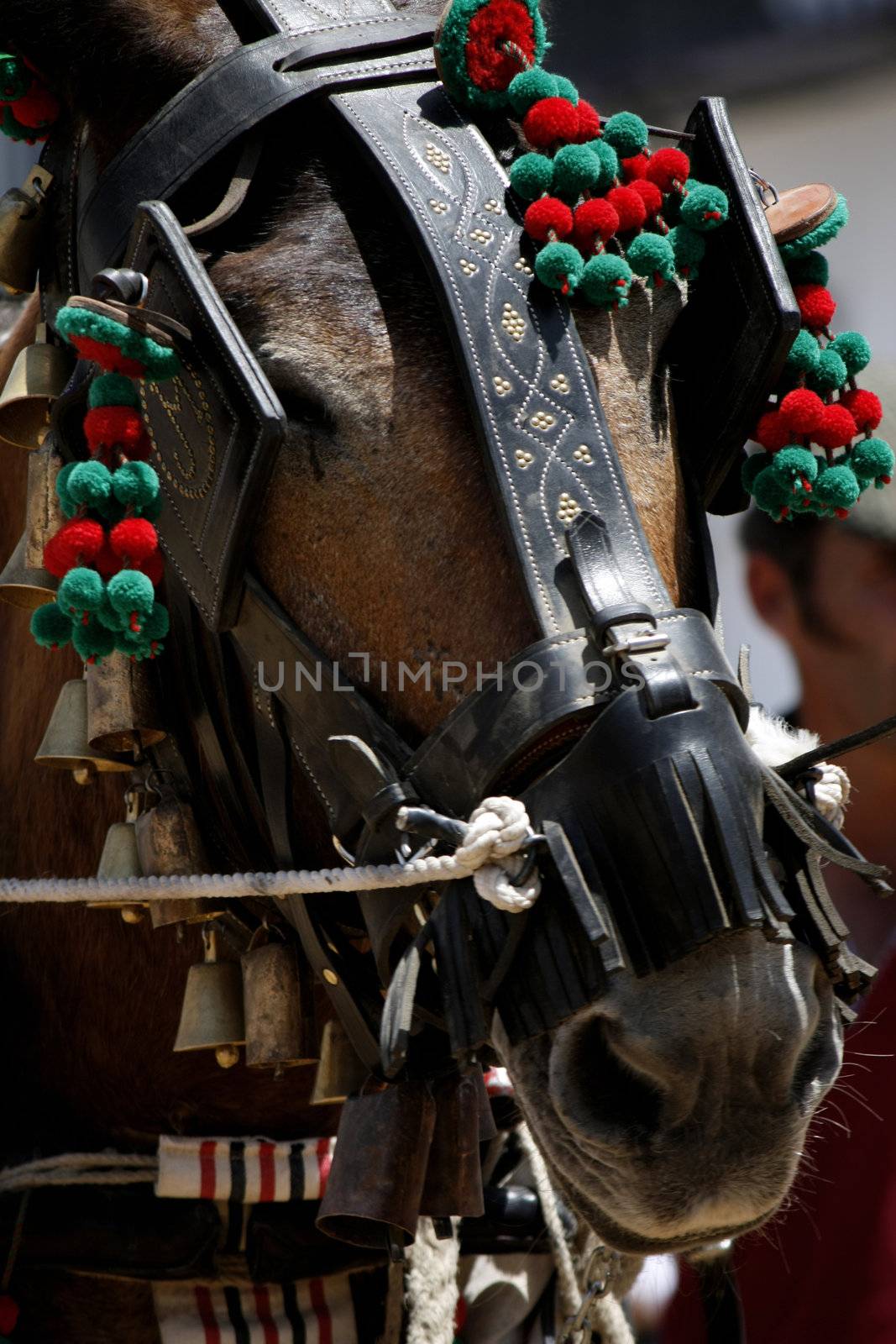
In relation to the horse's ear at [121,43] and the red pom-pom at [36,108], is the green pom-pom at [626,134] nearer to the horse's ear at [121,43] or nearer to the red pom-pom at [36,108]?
the horse's ear at [121,43]

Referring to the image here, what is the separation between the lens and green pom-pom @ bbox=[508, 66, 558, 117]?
190 centimetres

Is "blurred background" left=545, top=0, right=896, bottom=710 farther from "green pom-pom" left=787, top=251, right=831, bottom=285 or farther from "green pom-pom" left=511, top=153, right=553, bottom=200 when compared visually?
"green pom-pom" left=511, top=153, right=553, bottom=200

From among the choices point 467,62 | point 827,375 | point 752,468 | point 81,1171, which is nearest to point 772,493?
point 752,468

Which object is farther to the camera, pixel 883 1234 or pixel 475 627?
pixel 883 1234

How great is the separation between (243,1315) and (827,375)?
5.64 ft

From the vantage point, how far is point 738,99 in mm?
5035

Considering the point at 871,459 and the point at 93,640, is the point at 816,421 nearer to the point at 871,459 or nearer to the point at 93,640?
the point at 871,459

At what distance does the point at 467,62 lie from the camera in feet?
6.21

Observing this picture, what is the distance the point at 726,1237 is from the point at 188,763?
100cm

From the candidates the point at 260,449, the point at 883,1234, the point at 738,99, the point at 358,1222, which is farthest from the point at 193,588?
the point at 738,99

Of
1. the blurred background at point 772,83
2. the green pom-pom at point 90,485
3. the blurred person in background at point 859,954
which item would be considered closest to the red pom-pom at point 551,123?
the green pom-pom at point 90,485

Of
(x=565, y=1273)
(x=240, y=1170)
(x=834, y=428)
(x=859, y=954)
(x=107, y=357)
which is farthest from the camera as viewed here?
(x=859, y=954)

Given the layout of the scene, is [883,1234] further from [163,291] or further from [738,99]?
[738,99]

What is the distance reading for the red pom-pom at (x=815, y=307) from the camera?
2.08 meters
